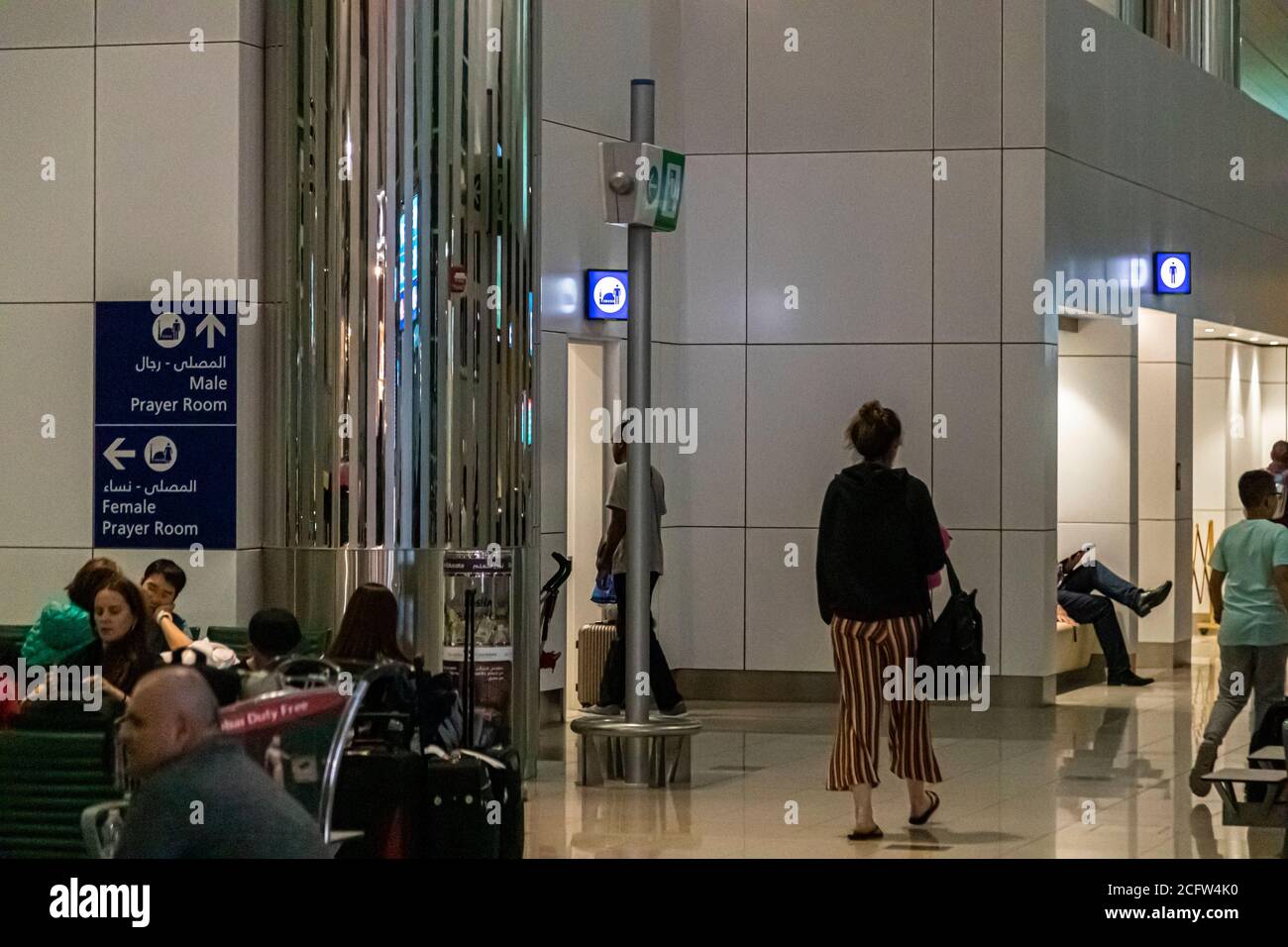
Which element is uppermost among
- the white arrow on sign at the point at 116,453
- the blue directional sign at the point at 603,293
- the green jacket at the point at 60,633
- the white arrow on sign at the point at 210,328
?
the blue directional sign at the point at 603,293

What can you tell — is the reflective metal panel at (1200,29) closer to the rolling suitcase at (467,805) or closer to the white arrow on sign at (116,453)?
the white arrow on sign at (116,453)

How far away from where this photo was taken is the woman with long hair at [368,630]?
7.48 m

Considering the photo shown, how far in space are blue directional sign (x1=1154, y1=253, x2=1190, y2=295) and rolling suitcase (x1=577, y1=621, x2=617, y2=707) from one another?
20.3 ft

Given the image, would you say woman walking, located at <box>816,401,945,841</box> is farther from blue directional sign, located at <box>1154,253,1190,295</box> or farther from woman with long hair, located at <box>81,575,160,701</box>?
blue directional sign, located at <box>1154,253,1190,295</box>

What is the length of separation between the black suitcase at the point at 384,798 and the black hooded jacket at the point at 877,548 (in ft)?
9.05

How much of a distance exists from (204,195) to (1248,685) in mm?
5457

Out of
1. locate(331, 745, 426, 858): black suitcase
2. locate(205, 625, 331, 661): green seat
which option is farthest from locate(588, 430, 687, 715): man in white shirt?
locate(331, 745, 426, 858): black suitcase

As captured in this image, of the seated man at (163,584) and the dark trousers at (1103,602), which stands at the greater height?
the seated man at (163,584)

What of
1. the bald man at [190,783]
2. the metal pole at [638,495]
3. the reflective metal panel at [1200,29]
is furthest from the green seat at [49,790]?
the reflective metal panel at [1200,29]

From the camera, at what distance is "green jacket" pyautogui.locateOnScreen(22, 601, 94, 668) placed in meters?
7.46

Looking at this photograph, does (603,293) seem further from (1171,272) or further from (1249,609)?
(1171,272)

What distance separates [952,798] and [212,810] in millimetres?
6159

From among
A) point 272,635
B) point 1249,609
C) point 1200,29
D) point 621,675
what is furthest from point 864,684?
point 1200,29
